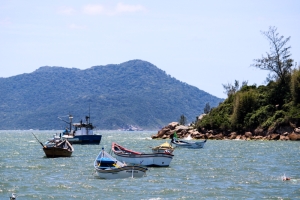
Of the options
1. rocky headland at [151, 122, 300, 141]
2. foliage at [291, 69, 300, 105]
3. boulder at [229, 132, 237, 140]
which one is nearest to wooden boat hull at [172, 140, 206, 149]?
rocky headland at [151, 122, 300, 141]

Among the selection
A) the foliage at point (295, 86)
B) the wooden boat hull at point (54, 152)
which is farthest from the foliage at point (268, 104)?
the wooden boat hull at point (54, 152)

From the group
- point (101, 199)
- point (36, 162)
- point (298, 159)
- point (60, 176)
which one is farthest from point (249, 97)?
point (101, 199)

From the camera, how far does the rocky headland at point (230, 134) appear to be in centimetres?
10194

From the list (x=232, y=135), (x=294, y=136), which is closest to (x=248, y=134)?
(x=232, y=135)

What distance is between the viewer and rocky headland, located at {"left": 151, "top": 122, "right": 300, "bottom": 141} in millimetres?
101938

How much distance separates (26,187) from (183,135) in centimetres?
9071

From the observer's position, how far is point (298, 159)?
5903cm

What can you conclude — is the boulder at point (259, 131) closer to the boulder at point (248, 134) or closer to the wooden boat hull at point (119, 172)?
the boulder at point (248, 134)

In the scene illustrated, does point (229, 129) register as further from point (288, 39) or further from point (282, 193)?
point (282, 193)

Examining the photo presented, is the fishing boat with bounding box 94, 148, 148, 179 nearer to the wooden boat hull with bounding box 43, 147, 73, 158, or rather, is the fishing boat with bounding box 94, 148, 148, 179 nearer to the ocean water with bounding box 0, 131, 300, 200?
the ocean water with bounding box 0, 131, 300, 200

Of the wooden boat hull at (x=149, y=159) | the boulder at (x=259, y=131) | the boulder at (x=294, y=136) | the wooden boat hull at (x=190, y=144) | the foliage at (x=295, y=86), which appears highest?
the foliage at (x=295, y=86)

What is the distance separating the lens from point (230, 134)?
381 ft

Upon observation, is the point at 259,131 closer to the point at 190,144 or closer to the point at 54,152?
the point at 190,144

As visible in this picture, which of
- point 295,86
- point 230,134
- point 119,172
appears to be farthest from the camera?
point 230,134
